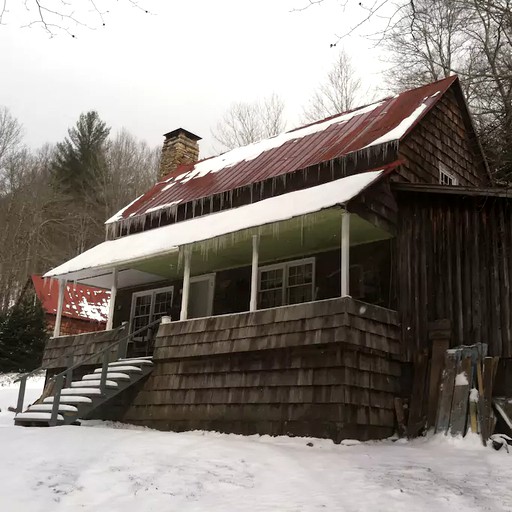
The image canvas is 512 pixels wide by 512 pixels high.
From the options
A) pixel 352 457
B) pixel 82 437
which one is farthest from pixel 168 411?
pixel 352 457

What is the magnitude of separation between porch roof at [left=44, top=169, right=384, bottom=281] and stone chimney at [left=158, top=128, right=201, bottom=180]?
559 centimetres

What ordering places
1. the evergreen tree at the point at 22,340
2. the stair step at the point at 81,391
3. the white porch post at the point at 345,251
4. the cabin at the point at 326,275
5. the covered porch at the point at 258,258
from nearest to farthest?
the white porch post at the point at 345,251
the cabin at the point at 326,275
the covered porch at the point at 258,258
the stair step at the point at 81,391
the evergreen tree at the point at 22,340

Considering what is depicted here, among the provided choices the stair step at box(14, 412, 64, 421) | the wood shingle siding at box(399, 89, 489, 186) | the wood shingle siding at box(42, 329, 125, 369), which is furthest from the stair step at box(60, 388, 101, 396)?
the wood shingle siding at box(399, 89, 489, 186)

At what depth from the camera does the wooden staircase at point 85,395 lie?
11.0 metres

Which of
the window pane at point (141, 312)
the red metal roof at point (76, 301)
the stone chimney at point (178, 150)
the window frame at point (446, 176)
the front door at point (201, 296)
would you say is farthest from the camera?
the red metal roof at point (76, 301)

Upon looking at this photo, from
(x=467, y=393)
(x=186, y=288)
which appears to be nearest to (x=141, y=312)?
(x=186, y=288)

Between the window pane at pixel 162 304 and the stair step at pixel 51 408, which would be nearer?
the stair step at pixel 51 408

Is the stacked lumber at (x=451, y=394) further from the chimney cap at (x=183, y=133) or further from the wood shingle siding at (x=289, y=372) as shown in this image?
the chimney cap at (x=183, y=133)

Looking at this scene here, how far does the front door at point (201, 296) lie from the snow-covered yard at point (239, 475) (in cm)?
571

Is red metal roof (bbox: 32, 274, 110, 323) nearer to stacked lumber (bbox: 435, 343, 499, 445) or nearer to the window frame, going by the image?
the window frame

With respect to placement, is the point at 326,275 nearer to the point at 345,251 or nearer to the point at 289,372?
the point at 345,251

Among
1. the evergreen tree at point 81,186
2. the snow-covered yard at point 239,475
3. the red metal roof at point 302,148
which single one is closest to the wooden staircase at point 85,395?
the snow-covered yard at point 239,475

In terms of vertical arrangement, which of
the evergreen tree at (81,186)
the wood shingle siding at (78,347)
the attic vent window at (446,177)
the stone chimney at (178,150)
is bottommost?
the wood shingle siding at (78,347)

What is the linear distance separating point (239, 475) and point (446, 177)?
987 centimetres
